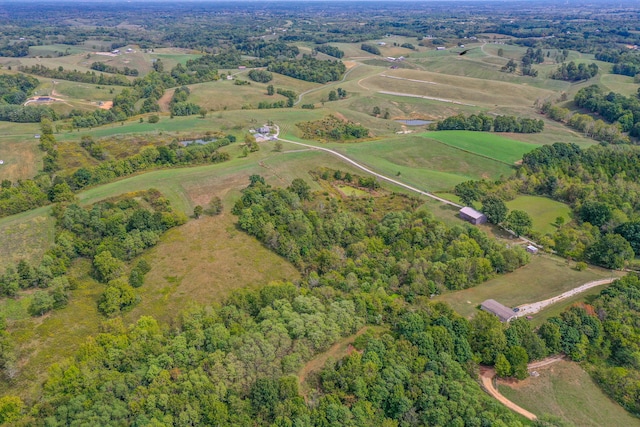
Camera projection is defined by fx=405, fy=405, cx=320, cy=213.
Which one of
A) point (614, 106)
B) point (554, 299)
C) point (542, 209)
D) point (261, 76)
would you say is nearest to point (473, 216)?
point (542, 209)

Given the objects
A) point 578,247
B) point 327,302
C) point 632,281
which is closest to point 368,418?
point 327,302

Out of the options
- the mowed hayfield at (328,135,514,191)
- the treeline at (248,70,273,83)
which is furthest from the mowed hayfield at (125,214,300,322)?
the treeline at (248,70,273,83)

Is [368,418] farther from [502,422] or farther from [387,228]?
[387,228]

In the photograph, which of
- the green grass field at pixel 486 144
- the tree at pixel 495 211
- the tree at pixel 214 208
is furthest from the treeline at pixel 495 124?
the tree at pixel 214 208

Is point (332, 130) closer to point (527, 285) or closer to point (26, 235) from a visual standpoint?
point (527, 285)

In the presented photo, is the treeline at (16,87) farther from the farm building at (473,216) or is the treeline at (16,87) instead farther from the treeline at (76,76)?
the farm building at (473,216)

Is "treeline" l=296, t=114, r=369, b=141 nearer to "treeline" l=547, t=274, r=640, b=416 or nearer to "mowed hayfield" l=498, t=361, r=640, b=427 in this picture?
"treeline" l=547, t=274, r=640, b=416
